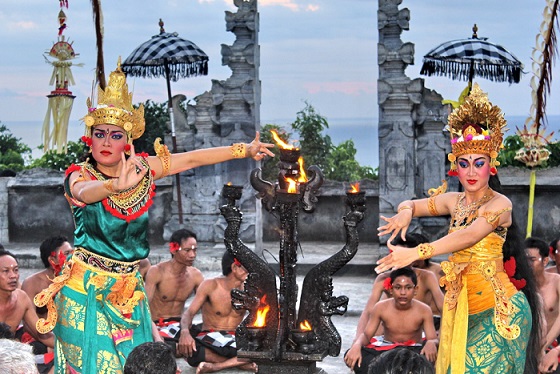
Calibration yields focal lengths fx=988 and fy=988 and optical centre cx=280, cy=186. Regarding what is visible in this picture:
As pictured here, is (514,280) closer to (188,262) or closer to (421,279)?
(421,279)

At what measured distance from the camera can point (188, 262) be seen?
8.88 metres

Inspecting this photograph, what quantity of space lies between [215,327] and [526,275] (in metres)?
3.37

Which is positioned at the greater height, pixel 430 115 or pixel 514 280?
pixel 430 115

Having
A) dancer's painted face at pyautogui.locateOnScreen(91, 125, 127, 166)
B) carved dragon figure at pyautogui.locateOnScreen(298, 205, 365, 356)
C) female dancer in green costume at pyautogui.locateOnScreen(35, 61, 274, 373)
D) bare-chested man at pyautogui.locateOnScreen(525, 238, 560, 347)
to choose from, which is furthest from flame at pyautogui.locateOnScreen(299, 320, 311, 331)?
bare-chested man at pyautogui.locateOnScreen(525, 238, 560, 347)

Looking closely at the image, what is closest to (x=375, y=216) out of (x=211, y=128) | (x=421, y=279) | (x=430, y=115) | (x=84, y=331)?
(x=430, y=115)

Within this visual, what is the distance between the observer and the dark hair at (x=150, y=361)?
3.98 m

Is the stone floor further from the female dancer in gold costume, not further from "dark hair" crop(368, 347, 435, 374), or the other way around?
"dark hair" crop(368, 347, 435, 374)

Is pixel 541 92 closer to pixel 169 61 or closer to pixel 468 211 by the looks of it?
pixel 468 211

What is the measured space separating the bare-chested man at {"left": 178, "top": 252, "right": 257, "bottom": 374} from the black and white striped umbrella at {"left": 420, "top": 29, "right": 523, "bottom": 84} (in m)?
4.76

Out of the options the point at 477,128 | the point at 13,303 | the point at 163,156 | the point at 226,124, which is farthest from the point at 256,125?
the point at 477,128

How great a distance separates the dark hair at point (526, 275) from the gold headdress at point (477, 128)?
1.10 feet

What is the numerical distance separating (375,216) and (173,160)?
691 cm

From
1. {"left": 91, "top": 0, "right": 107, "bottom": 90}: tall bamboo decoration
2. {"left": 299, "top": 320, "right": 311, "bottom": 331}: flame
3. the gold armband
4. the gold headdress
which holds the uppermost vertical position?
{"left": 91, "top": 0, "right": 107, "bottom": 90}: tall bamboo decoration

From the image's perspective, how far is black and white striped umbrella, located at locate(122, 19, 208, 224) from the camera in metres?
12.7
